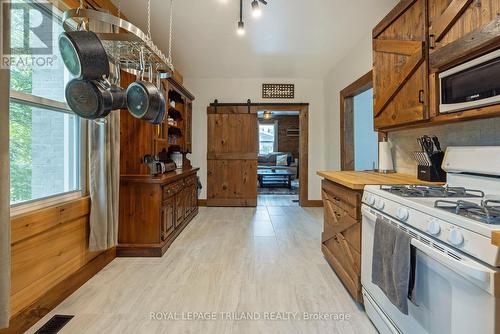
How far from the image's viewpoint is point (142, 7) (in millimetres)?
3082

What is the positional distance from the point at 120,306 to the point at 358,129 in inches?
163

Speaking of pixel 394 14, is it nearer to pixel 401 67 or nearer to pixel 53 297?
pixel 401 67

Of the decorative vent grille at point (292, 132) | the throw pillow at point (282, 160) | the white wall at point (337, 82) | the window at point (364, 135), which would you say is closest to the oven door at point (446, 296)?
the white wall at point (337, 82)

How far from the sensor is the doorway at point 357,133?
4.44m

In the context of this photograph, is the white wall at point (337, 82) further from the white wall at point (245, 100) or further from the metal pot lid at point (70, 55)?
the metal pot lid at point (70, 55)

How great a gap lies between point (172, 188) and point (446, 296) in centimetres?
286

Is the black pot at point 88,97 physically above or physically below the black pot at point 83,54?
below

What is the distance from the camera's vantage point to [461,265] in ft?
3.13

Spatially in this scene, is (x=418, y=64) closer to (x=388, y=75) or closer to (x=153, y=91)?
(x=388, y=75)

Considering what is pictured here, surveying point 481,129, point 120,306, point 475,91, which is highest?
point 475,91

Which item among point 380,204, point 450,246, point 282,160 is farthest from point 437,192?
point 282,160

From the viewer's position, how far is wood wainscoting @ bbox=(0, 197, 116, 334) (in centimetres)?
167

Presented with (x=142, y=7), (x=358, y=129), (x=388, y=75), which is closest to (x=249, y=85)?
(x=358, y=129)

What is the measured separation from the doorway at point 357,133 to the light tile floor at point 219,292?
171 centimetres
